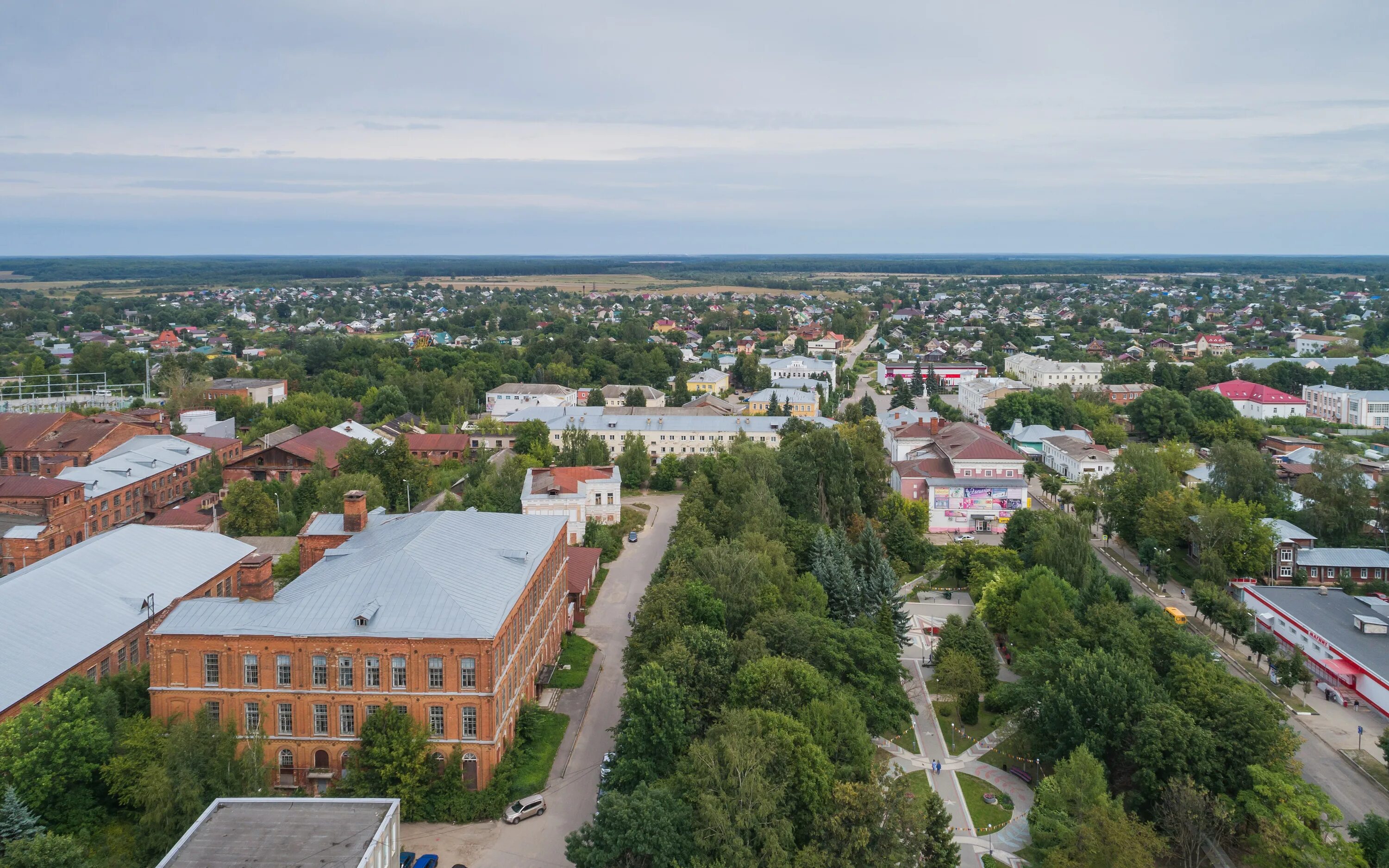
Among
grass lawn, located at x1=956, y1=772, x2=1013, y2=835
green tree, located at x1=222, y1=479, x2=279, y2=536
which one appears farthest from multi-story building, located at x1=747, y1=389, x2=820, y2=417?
grass lawn, located at x1=956, y1=772, x2=1013, y2=835

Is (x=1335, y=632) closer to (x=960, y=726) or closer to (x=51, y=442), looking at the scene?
(x=960, y=726)

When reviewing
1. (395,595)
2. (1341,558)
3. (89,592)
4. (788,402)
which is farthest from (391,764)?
(788,402)

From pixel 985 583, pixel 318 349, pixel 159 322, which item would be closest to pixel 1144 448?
pixel 985 583

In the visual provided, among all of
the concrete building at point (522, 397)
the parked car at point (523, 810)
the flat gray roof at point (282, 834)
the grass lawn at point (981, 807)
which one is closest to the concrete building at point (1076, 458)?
the grass lawn at point (981, 807)

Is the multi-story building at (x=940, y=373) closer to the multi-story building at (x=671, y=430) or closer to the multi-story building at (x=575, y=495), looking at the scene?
the multi-story building at (x=671, y=430)

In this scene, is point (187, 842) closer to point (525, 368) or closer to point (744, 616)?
point (744, 616)

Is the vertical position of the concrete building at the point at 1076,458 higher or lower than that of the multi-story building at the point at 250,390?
lower
